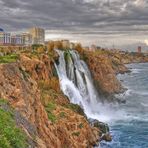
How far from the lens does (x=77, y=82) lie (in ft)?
223

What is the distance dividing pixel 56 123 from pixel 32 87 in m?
4.46

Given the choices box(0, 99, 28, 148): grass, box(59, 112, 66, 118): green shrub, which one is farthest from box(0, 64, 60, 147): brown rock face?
box(59, 112, 66, 118): green shrub

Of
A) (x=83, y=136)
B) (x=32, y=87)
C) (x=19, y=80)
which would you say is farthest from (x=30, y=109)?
(x=83, y=136)

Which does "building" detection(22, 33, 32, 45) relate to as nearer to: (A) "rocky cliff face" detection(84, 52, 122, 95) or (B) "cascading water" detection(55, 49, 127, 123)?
(A) "rocky cliff face" detection(84, 52, 122, 95)

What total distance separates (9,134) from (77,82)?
4961 centimetres

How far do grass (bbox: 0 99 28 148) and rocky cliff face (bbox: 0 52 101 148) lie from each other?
106cm

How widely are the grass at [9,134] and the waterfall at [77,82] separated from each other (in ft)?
118

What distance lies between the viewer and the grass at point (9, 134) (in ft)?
56.7

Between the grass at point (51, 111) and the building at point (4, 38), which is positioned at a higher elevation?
the building at point (4, 38)

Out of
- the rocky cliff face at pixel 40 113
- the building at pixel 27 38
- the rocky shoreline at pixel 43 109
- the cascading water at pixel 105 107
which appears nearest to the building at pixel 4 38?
the building at pixel 27 38

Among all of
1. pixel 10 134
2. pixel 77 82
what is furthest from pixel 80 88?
pixel 10 134

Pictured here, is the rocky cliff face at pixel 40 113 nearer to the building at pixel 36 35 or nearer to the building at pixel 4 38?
the building at pixel 4 38

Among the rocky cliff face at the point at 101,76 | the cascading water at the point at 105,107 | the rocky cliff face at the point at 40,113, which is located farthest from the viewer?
the rocky cliff face at the point at 101,76

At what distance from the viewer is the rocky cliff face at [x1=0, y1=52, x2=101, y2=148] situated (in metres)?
26.3
